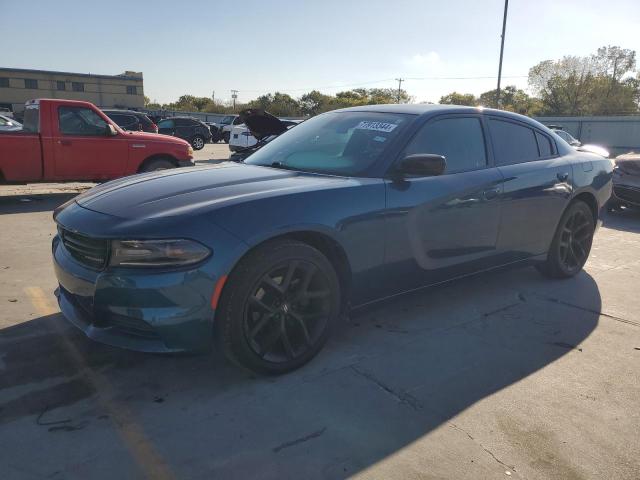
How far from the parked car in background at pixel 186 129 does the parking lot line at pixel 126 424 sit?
20.9 metres

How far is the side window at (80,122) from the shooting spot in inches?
328

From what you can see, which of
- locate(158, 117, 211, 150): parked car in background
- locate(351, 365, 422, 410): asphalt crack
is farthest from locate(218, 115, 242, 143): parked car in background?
locate(351, 365, 422, 410): asphalt crack

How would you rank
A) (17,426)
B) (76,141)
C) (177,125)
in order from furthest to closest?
(177,125) → (76,141) → (17,426)

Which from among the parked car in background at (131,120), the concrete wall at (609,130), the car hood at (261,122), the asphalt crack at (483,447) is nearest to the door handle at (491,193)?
the asphalt crack at (483,447)

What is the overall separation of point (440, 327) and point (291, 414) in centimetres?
156

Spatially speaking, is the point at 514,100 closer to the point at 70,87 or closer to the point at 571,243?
the point at 70,87

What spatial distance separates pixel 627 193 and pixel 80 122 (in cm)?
960

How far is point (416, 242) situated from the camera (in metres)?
3.29

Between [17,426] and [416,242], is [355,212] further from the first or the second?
[17,426]

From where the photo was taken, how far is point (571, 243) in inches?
188

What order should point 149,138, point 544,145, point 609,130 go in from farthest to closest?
point 609,130 → point 149,138 → point 544,145

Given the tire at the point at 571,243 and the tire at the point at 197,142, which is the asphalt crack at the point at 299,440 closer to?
the tire at the point at 571,243

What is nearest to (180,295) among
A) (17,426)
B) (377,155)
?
(17,426)

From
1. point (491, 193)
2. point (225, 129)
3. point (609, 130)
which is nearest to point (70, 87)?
point (225, 129)
